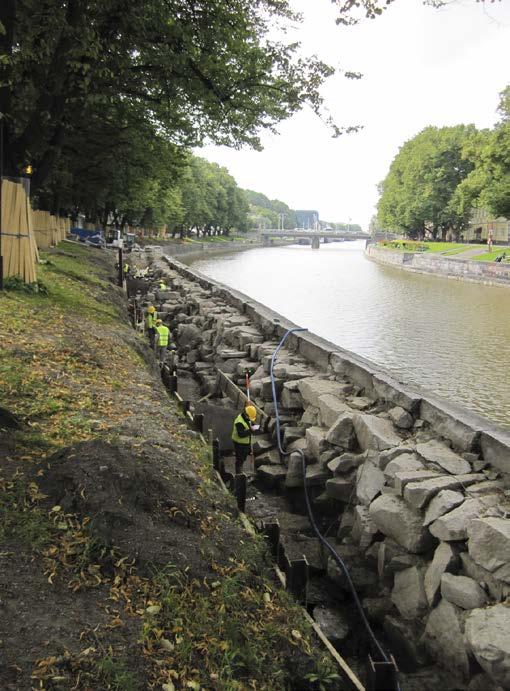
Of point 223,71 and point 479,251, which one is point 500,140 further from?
point 223,71

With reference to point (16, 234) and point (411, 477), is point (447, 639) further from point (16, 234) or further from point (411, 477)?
point (16, 234)

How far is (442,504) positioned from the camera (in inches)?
218

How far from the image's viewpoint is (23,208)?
39.2ft

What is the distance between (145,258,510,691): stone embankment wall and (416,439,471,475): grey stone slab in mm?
14

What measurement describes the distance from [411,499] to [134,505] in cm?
309

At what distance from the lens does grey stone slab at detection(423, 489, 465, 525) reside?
5.48 m

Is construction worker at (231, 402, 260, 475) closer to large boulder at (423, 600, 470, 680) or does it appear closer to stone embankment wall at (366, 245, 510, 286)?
large boulder at (423, 600, 470, 680)

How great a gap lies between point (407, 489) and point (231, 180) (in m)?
108

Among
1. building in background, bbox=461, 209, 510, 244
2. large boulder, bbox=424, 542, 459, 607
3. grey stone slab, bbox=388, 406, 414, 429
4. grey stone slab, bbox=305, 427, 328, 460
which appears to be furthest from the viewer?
building in background, bbox=461, 209, 510, 244

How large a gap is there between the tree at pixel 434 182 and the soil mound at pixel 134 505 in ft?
207

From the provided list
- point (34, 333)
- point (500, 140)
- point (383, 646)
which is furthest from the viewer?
point (500, 140)

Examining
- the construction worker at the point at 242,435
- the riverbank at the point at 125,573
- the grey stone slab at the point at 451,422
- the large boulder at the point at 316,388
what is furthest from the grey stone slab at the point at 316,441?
the riverbank at the point at 125,573

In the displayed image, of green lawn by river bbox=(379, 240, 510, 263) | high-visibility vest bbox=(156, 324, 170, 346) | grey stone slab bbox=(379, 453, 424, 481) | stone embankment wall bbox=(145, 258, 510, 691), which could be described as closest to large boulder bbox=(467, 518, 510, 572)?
stone embankment wall bbox=(145, 258, 510, 691)

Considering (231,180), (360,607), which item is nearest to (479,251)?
(360,607)
